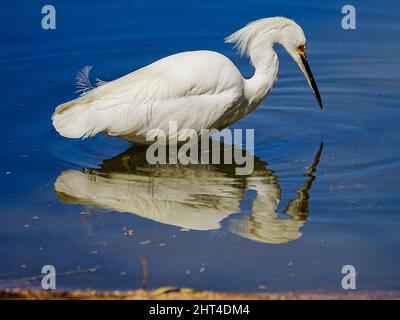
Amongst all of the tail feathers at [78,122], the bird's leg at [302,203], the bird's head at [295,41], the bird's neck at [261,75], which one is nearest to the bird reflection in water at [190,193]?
the bird's leg at [302,203]

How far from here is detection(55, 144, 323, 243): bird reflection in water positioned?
7.52m

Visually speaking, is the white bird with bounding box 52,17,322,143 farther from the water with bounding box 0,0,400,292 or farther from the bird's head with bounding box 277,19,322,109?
the bird's head with bounding box 277,19,322,109

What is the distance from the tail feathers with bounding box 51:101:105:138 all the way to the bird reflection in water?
0.39 meters

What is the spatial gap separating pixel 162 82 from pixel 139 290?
301 cm

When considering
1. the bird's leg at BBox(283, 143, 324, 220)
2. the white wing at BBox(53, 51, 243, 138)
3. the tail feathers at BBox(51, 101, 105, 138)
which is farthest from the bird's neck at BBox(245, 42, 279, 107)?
the tail feathers at BBox(51, 101, 105, 138)

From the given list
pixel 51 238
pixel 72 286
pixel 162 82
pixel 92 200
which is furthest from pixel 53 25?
pixel 72 286

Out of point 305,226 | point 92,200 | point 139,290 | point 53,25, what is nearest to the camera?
point 139,290

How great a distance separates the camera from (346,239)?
23.5ft

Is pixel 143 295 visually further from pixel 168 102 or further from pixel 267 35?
pixel 267 35

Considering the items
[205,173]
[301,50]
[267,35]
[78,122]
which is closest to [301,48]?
[301,50]

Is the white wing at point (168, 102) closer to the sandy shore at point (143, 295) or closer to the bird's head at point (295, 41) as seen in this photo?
the bird's head at point (295, 41)

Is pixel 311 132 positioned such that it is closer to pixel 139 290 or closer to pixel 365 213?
pixel 365 213

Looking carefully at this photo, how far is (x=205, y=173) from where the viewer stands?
8648mm

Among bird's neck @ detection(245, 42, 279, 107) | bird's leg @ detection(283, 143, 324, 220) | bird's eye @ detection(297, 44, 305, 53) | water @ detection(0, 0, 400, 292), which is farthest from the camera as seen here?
bird's eye @ detection(297, 44, 305, 53)
